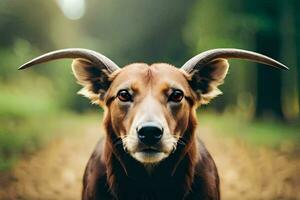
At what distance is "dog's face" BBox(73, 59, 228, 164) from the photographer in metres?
3.68

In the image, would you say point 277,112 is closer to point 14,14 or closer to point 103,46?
point 103,46

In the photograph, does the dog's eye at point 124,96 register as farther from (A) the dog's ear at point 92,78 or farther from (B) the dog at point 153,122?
(A) the dog's ear at point 92,78

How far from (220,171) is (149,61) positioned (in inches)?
60.3

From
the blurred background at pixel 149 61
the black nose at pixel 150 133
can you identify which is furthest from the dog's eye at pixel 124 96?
the blurred background at pixel 149 61

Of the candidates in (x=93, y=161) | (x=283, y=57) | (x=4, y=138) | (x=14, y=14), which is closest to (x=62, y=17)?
(x=14, y=14)

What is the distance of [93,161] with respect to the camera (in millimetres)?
4383

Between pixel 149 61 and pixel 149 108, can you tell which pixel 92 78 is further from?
pixel 149 61

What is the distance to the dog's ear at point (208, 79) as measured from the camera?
420 centimetres

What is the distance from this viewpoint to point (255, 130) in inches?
317

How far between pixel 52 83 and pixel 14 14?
1001 mm

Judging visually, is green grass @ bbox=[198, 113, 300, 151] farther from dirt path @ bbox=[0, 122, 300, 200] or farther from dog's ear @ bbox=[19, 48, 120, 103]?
dog's ear @ bbox=[19, 48, 120, 103]

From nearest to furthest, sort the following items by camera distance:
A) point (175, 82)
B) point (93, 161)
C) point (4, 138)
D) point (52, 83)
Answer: point (175, 82) → point (93, 161) → point (4, 138) → point (52, 83)

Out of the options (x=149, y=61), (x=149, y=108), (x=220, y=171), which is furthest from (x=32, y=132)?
(x=149, y=108)

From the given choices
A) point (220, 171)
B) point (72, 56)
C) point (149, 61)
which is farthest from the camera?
point (149, 61)
